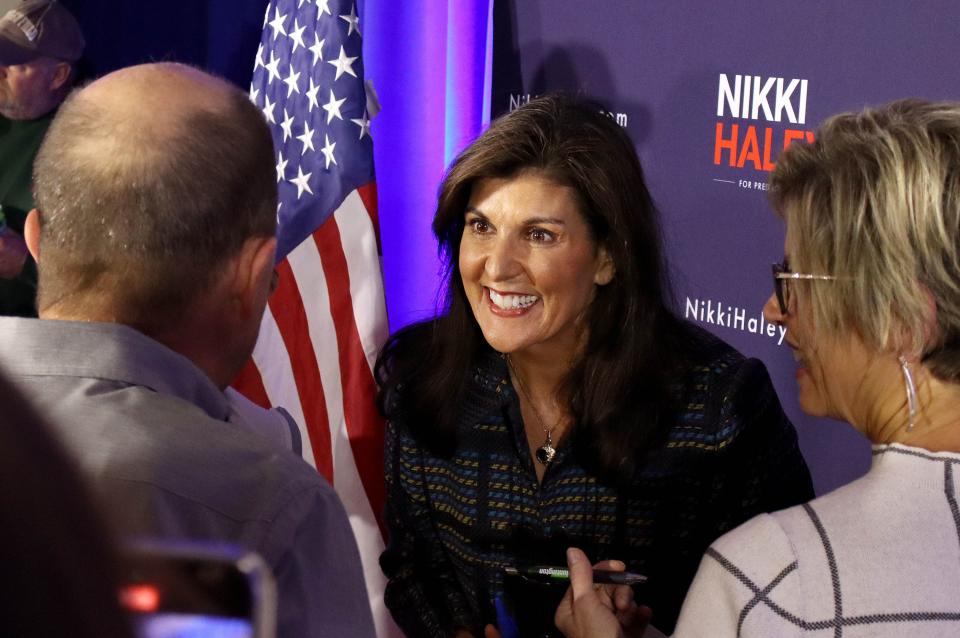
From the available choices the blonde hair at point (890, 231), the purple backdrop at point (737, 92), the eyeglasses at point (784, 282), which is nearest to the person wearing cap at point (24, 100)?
the purple backdrop at point (737, 92)

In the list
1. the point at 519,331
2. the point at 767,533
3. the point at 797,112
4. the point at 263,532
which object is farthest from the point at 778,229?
the point at 263,532

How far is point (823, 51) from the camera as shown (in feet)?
9.52

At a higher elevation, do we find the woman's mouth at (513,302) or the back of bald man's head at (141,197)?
the back of bald man's head at (141,197)

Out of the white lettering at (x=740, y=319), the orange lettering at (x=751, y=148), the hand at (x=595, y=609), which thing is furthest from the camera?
the white lettering at (x=740, y=319)

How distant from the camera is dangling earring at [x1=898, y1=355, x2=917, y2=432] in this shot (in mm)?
1403

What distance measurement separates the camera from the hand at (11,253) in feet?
11.3

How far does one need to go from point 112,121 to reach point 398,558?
1534 mm

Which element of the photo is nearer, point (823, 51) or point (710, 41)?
point (823, 51)

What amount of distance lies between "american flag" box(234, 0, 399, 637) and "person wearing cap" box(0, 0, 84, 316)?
3.02 ft

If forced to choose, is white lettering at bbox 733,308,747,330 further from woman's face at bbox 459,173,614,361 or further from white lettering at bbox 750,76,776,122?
woman's face at bbox 459,173,614,361

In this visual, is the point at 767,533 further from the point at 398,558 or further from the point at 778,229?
the point at 778,229

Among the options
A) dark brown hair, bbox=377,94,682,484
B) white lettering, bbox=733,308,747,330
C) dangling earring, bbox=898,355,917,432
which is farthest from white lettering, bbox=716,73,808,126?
dangling earring, bbox=898,355,917,432

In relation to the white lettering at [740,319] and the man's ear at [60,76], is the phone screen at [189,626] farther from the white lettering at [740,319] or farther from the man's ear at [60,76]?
the man's ear at [60,76]

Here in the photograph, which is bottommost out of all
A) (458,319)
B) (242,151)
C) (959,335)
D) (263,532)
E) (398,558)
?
(398,558)
